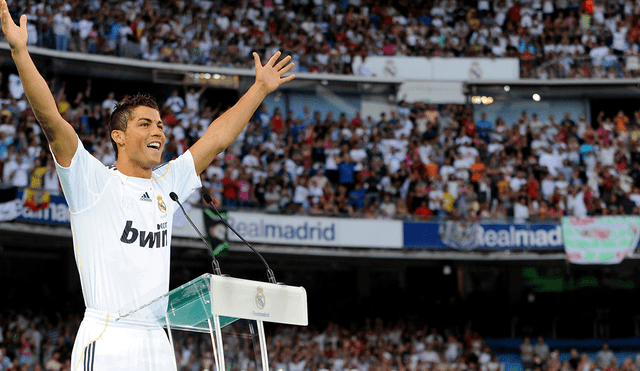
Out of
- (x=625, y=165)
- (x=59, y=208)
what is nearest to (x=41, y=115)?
(x=59, y=208)

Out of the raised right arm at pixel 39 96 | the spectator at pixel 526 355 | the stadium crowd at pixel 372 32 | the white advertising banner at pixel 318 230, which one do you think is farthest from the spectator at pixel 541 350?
the raised right arm at pixel 39 96

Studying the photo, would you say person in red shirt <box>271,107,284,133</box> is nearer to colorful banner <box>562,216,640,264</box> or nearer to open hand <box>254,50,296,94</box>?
colorful banner <box>562,216,640,264</box>

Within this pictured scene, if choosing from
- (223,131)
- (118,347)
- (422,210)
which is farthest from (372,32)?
(118,347)

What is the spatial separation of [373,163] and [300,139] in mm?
1903

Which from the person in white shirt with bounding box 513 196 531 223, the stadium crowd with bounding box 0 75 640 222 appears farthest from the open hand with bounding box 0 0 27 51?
the person in white shirt with bounding box 513 196 531 223

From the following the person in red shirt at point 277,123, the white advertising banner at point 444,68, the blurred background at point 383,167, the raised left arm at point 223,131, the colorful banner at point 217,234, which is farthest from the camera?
the white advertising banner at point 444,68

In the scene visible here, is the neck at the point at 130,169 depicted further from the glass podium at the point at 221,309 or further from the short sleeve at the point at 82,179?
the glass podium at the point at 221,309

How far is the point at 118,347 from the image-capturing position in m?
3.21

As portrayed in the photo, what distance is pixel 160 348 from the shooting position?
3273 mm

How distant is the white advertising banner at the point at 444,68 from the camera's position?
24.4 metres

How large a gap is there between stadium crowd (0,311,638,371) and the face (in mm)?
8706

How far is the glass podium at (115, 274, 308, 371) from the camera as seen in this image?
9.59 feet

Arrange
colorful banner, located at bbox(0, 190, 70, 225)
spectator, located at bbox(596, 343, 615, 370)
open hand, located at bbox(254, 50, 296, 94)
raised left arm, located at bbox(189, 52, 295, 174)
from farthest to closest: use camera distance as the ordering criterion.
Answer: spectator, located at bbox(596, 343, 615, 370) < colorful banner, located at bbox(0, 190, 70, 225) < open hand, located at bbox(254, 50, 296, 94) < raised left arm, located at bbox(189, 52, 295, 174)

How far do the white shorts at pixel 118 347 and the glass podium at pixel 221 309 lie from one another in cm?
4
